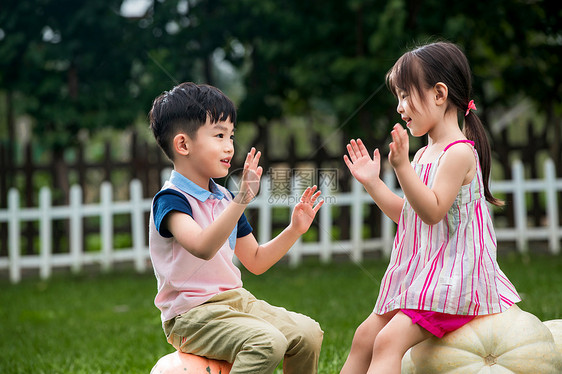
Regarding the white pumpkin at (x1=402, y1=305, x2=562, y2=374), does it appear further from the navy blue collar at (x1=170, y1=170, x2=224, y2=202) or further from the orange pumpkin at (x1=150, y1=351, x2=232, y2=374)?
the navy blue collar at (x1=170, y1=170, x2=224, y2=202)

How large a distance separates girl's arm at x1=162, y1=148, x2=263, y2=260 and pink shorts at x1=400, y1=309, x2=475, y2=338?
0.77m

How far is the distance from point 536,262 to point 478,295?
5801 mm

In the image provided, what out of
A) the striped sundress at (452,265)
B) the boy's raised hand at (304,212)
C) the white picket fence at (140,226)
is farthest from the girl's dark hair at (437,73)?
the white picket fence at (140,226)

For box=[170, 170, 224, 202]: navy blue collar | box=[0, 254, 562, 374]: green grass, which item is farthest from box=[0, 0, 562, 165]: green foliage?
box=[170, 170, 224, 202]: navy blue collar

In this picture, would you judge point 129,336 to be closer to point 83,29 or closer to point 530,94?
point 83,29

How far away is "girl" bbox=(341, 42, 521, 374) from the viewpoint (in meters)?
2.55

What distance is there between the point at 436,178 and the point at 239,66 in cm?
842

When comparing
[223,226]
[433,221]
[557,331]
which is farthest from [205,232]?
[557,331]

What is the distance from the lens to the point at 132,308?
6.55m

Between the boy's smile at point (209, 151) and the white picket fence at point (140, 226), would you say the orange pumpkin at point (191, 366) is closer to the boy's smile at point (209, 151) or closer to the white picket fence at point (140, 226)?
the boy's smile at point (209, 151)

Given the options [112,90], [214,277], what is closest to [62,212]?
[112,90]

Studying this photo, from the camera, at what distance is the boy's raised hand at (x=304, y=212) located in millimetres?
2809

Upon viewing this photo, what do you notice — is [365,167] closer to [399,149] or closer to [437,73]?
[399,149]

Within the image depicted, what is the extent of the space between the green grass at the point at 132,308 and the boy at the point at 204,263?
1094 millimetres
